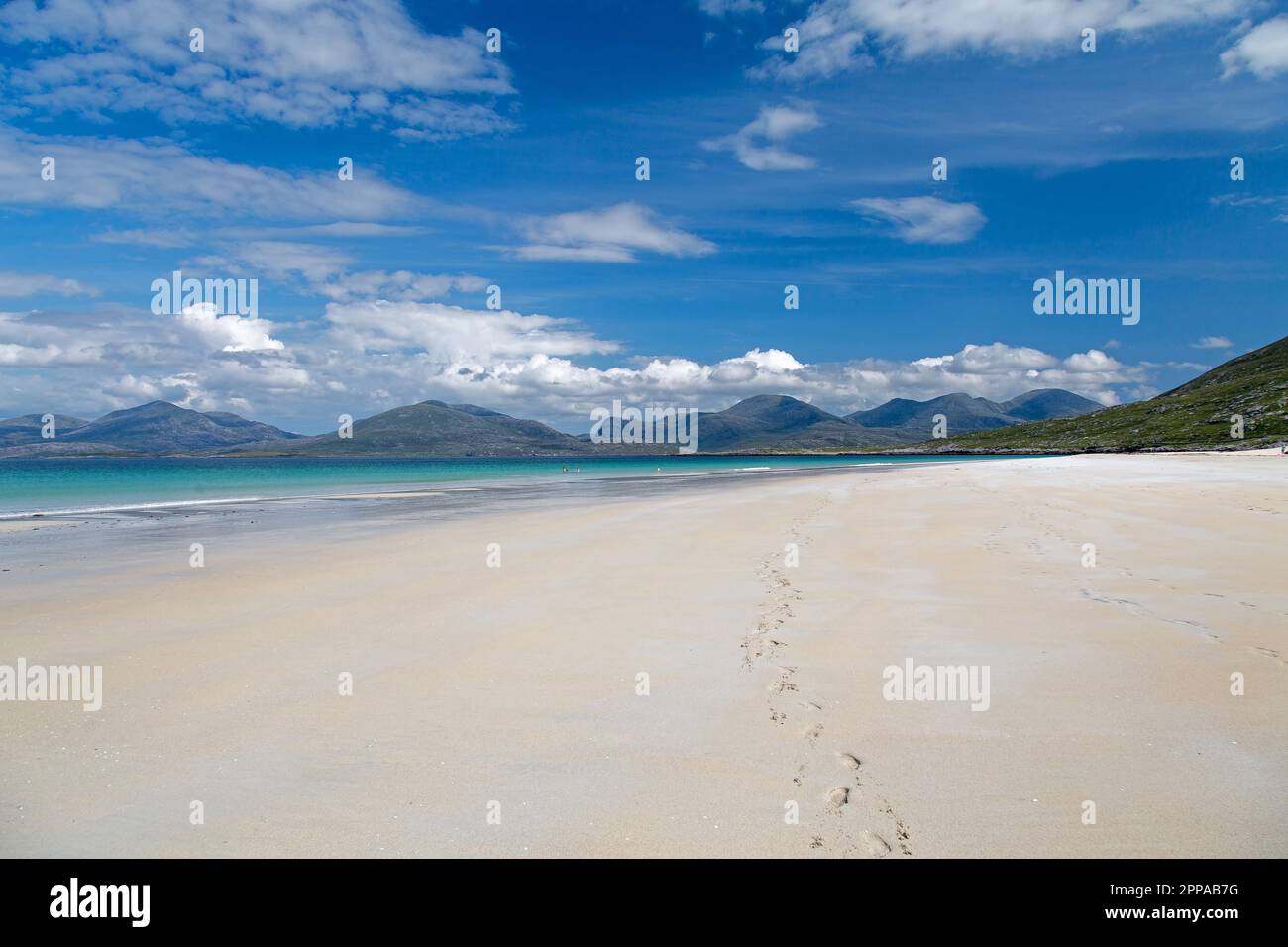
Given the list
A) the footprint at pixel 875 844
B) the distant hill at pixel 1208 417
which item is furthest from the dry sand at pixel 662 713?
the distant hill at pixel 1208 417

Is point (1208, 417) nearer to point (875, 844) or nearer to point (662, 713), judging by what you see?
point (662, 713)

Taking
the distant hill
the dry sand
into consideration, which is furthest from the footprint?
the distant hill

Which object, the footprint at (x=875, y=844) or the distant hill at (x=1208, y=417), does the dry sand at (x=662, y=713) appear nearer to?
the footprint at (x=875, y=844)

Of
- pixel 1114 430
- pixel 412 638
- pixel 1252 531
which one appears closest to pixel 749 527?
pixel 1252 531

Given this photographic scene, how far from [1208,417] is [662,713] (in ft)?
555

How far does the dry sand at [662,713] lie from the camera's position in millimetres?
5012

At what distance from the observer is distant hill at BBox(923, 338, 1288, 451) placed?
384 ft

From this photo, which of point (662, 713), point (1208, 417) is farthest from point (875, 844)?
point (1208, 417)

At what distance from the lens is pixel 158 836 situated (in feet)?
16.4

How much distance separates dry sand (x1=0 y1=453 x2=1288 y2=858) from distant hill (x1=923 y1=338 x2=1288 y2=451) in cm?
10833

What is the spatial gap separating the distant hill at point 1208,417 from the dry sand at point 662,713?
355ft

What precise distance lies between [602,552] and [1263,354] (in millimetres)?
234335
